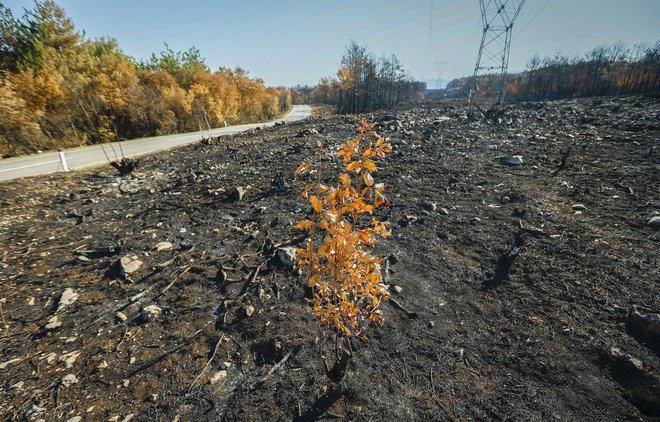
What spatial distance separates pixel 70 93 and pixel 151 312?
19284 mm

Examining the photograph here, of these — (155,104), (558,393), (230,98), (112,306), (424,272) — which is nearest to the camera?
(558,393)

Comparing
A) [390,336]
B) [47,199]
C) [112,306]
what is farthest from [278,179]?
[47,199]

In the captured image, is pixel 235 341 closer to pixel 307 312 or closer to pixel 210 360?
pixel 210 360

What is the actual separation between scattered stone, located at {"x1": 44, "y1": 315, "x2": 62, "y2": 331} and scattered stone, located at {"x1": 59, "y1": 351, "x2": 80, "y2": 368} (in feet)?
1.84

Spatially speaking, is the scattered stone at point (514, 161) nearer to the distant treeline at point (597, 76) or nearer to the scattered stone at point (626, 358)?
the scattered stone at point (626, 358)

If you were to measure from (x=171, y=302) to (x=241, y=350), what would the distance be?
1.36 meters

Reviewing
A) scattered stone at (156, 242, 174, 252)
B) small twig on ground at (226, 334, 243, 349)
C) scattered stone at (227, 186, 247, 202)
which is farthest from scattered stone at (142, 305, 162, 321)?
scattered stone at (227, 186, 247, 202)

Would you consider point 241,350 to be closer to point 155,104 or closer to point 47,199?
point 47,199

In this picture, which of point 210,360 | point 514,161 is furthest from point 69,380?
point 514,161

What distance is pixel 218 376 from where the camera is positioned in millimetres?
2467

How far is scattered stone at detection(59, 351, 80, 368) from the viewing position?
258 centimetres

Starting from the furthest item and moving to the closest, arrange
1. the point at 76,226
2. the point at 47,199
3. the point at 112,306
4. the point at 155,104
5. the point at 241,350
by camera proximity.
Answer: the point at 155,104 → the point at 47,199 → the point at 76,226 → the point at 112,306 → the point at 241,350

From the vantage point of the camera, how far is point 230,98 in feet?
99.0

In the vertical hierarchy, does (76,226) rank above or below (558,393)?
above
